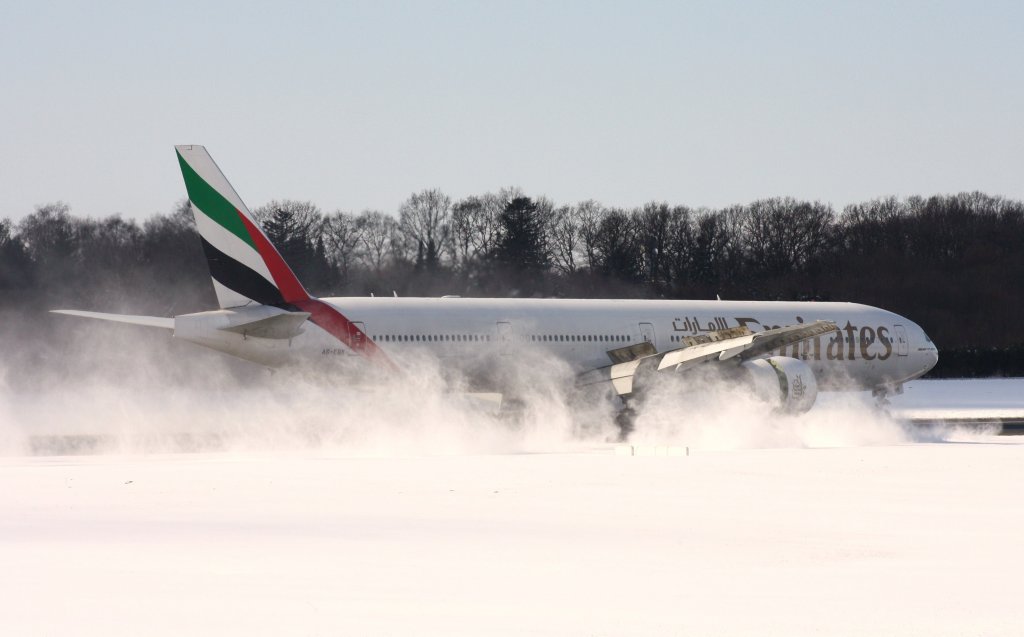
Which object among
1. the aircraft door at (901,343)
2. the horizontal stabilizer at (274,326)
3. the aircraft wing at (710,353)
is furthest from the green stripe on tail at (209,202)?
the aircraft door at (901,343)

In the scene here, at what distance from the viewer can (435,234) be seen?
79625mm

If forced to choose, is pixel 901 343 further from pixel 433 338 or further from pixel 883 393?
pixel 433 338

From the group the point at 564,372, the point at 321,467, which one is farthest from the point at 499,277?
the point at 321,467

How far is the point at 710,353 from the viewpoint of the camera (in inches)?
1067

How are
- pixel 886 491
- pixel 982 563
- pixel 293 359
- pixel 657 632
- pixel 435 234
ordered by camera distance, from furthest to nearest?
1. pixel 435 234
2. pixel 293 359
3. pixel 886 491
4. pixel 982 563
5. pixel 657 632

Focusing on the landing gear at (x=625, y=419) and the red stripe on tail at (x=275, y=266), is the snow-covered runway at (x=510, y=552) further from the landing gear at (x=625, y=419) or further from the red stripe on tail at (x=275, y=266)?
the landing gear at (x=625, y=419)

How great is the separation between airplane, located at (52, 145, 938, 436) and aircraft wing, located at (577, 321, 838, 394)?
34 millimetres

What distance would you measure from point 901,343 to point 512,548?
25.9 meters

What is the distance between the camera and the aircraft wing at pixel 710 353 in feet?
89.6

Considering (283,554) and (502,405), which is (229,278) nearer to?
(502,405)

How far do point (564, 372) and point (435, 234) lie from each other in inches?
2020

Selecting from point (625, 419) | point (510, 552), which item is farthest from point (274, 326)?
point (510, 552)

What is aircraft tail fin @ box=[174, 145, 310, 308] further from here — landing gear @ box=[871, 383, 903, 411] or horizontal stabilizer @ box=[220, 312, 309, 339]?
landing gear @ box=[871, 383, 903, 411]

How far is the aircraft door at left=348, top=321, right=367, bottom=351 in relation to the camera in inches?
1015
